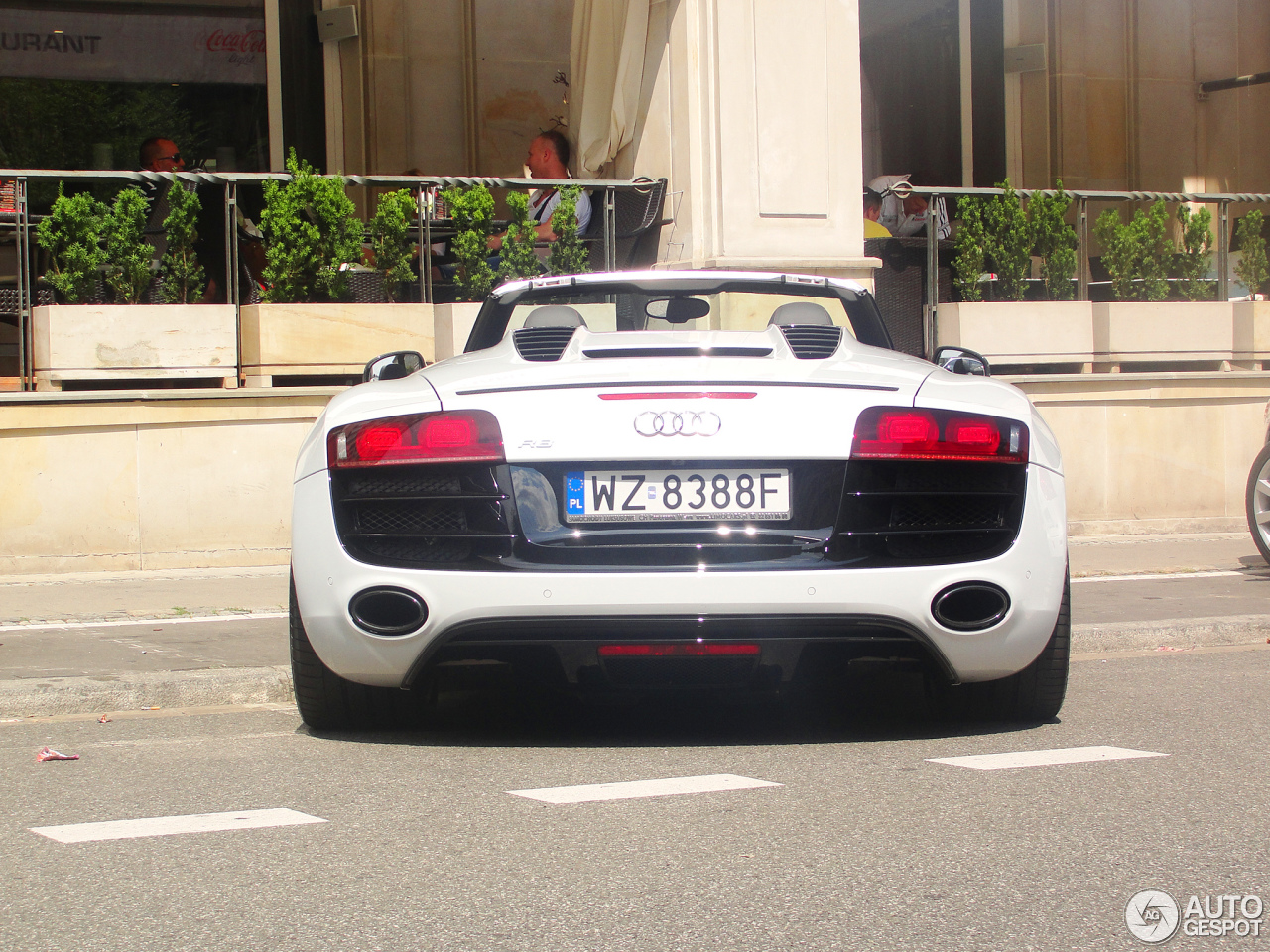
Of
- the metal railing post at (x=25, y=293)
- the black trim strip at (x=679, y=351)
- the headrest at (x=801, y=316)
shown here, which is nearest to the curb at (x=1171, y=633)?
the headrest at (x=801, y=316)

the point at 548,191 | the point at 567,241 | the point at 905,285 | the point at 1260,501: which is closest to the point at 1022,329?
the point at 905,285

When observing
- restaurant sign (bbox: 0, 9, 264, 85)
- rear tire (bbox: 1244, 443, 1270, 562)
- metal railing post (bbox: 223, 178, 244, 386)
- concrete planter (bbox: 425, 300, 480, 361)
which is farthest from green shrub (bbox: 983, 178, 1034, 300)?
restaurant sign (bbox: 0, 9, 264, 85)

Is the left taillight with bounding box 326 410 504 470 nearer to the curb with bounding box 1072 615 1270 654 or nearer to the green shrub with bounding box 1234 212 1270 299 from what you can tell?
the curb with bounding box 1072 615 1270 654

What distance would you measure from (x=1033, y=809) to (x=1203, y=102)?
45.7 ft

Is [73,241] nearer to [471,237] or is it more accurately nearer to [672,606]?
[471,237]

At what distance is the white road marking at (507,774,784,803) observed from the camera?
387 centimetres

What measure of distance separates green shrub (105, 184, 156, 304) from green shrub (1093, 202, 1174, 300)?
20.7ft

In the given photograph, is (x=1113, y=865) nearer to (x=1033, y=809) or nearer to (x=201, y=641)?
(x=1033, y=809)

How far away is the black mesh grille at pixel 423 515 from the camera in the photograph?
4.00 meters

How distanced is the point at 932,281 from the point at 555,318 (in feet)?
20.1

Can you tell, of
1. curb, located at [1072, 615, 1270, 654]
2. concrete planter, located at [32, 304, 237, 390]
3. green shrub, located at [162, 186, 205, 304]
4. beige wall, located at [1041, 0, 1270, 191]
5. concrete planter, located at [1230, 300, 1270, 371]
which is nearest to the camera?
curb, located at [1072, 615, 1270, 654]

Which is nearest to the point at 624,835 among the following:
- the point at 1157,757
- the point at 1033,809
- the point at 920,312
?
the point at 1033,809

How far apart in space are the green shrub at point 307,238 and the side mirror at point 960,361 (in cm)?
479

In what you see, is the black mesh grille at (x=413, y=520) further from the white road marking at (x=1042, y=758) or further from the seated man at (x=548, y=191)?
the seated man at (x=548, y=191)
